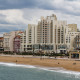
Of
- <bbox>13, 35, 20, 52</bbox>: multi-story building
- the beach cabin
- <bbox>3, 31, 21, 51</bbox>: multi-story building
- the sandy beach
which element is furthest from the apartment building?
the beach cabin

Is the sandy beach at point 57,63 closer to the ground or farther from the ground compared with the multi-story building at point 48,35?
closer to the ground

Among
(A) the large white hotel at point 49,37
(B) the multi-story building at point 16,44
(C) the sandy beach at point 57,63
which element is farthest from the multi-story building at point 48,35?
(C) the sandy beach at point 57,63

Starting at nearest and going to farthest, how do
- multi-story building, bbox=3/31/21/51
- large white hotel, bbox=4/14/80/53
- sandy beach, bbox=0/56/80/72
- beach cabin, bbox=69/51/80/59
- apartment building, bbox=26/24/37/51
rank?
sandy beach, bbox=0/56/80/72
beach cabin, bbox=69/51/80/59
large white hotel, bbox=4/14/80/53
apartment building, bbox=26/24/37/51
multi-story building, bbox=3/31/21/51

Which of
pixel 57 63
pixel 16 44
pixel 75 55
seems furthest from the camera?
pixel 16 44

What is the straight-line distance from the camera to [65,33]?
479 ft

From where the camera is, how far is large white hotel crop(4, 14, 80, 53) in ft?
475

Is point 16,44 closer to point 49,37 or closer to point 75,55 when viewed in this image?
point 49,37

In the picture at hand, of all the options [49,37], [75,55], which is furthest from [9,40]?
[75,55]

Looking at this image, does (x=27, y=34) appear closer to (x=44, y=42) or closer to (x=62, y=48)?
(x=44, y=42)

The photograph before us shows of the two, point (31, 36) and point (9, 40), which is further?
point (9, 40)

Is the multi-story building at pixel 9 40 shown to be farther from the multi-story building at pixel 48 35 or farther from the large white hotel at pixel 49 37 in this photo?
the multi-story building at pixel 48 35

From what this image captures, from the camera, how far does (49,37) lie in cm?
14825

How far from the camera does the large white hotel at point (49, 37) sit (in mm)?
144875

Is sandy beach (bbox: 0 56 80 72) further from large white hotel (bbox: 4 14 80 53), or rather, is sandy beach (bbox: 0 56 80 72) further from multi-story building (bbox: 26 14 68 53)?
multi-story building (bbox: 26 14 68 53)
